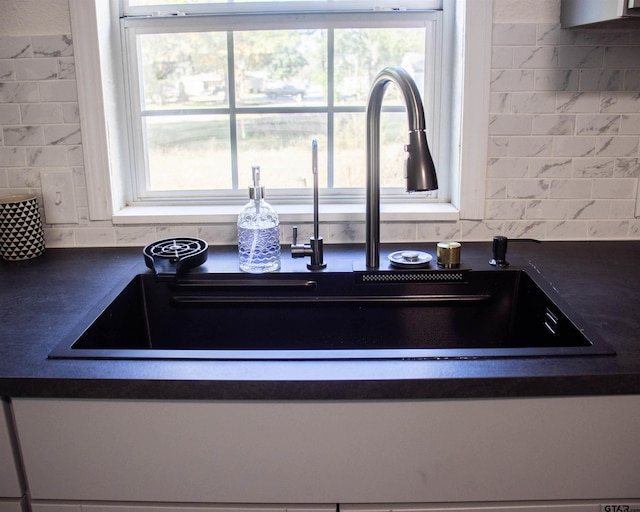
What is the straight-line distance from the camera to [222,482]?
3.62ft

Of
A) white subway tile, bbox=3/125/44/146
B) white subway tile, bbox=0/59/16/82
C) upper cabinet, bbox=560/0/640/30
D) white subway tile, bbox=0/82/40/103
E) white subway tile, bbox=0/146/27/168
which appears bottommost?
white subway tile, bbox=0/146/27/168

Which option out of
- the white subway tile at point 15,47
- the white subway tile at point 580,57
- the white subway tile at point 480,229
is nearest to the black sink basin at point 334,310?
the white subway tile at point 480,229

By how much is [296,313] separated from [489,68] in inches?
31.9

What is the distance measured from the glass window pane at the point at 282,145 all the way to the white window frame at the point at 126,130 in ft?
0.35

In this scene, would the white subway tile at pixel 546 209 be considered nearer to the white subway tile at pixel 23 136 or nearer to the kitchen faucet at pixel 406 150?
A: the kitchen faucet at pixel 406 150

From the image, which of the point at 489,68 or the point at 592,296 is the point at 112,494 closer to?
the point at 592,296

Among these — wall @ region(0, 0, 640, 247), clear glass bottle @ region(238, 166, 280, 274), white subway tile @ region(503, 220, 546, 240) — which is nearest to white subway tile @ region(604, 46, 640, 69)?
wall @ region(0, 0, 640, 247)

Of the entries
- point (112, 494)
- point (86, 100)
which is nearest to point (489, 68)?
point (86, 100)

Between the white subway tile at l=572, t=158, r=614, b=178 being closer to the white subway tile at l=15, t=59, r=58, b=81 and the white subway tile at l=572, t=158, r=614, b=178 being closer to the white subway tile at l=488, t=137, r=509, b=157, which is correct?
the white subway tile at l=488, t=137, r=509, b=157

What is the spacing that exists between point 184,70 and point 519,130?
0.95m

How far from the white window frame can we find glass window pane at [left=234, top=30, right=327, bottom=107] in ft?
1.05

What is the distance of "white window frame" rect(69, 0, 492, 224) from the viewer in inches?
66.5

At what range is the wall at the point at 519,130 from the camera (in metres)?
1.69

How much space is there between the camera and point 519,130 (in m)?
1.74
